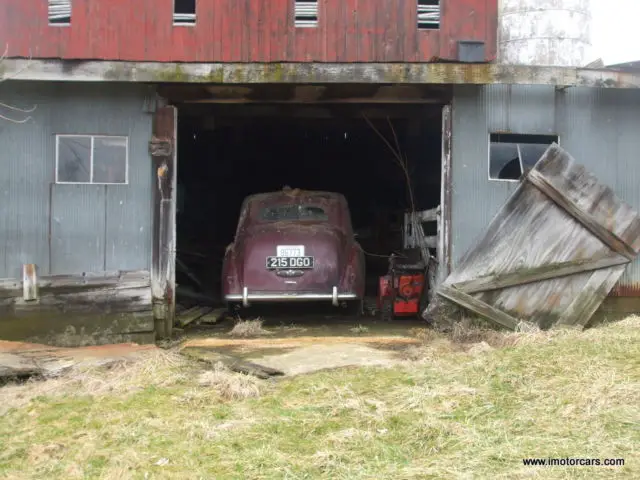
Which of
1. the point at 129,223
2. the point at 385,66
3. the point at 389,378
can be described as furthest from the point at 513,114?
the point at 129,223

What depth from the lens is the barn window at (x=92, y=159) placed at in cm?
864

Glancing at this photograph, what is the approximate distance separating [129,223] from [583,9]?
51.3ft

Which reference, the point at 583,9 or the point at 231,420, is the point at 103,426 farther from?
the point at 583,9

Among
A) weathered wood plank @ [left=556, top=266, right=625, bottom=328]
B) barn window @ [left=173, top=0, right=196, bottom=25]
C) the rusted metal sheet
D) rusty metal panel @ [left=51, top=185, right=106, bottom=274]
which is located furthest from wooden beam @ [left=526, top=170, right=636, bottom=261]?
rusty metal panel @ [left=51, top=185, right=106, bottom=274]

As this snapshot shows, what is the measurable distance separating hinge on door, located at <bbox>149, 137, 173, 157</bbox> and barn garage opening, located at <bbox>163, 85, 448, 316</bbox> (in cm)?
163

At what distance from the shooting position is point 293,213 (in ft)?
34.0

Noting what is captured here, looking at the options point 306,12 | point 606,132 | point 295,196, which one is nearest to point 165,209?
point 295,196

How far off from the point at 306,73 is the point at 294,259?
8.80 feet

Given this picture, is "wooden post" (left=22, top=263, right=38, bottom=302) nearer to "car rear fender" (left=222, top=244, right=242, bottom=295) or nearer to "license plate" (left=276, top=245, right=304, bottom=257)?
"car rear fender" (left=222, top=244, right=242, bottom=295)

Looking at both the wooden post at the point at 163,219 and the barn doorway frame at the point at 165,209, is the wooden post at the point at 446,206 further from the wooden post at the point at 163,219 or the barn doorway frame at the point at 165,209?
the wooden post at the point at 163,219

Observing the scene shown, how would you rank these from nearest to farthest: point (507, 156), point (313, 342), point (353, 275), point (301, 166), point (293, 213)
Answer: point (313, 342) → point (507, 156) → point (353, 275) → point (293, 213) → point (301, 166)

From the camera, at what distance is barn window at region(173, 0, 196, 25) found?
877 centimetres

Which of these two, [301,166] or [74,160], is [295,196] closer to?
[74,160]

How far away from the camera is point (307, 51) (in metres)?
8.77
